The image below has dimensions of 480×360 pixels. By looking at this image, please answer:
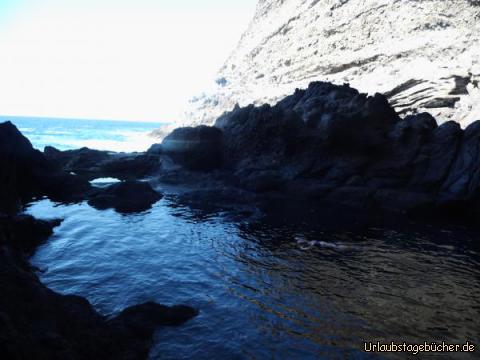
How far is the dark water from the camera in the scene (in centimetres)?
1299

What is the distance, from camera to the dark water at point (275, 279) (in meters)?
13.0

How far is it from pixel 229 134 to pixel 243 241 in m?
28.1

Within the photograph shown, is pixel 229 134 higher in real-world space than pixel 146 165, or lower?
higher

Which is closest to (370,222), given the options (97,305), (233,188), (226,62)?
(233,188)

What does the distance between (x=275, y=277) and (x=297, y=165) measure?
984 inches

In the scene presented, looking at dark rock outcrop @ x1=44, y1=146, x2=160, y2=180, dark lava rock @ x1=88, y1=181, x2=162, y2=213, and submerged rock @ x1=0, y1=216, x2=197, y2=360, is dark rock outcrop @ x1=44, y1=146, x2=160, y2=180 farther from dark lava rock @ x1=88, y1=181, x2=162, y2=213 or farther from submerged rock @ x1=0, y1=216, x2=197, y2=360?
submerged rock @ x1=0, y1=216, x2=197, y2=360

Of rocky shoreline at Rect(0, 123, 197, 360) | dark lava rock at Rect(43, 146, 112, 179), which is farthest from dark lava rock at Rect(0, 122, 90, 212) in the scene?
rocky shoreline at Rect(0, 123, 197, 360)

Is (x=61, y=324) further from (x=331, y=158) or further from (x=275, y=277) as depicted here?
(x=331, y=158)

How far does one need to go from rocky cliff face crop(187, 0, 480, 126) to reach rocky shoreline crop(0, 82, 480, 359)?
376 inches

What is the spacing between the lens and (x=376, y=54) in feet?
211

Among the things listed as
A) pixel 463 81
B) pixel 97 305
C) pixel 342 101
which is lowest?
pixel 97 305

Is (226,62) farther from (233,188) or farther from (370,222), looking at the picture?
(370,222)

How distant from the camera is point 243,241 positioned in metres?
24.5

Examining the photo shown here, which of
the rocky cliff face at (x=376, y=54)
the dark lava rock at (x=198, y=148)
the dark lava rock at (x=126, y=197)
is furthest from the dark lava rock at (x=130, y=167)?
the rocky cliff face at (x=376, y=54)
